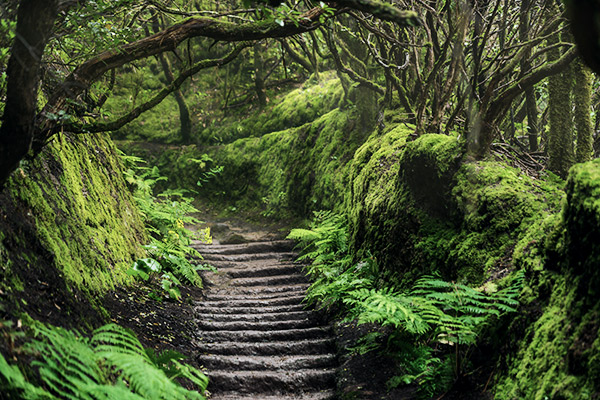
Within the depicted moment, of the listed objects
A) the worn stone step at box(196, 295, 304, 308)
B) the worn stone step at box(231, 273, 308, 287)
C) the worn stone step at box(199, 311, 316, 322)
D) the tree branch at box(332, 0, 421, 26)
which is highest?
the tree branch at box(332, 0, 421, 26)

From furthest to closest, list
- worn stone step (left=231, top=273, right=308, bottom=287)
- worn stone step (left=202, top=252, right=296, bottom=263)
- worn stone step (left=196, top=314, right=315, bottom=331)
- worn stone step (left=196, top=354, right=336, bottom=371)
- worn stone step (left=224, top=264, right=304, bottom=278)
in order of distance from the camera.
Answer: worn stone step (left=202, top=252, right=296, bottom=263)
worn stone step (left=224, top=264, right=304, bottom=278)
worn stone step (left=231, top=273, right=308, bottom=287)
worn stone step (left=196, top=314, right=315, bottom=331)
worn stone step (left=196, top=354, right=336, bottom=371)

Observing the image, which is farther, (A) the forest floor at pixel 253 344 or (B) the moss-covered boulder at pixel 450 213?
(A) the forest floor at pixel 253 344

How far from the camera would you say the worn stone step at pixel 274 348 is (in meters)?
5.31

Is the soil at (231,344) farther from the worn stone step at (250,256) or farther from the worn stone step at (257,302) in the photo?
the worn stone step at (250,256)

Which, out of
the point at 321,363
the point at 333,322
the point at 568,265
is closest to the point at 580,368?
the point at 568,265

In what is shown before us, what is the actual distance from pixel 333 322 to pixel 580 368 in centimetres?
368

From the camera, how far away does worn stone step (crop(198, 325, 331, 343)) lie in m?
5.60

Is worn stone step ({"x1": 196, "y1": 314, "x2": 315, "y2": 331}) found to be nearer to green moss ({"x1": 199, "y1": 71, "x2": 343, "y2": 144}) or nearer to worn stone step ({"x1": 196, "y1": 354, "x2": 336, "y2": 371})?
worn stone step ({"x1": 196, "y1": 354, "x2": 336, "y2": 371})

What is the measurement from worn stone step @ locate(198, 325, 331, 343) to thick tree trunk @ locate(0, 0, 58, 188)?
11.6ft

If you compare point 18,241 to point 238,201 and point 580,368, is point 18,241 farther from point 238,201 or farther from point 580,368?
point 238,201

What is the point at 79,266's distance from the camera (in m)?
4.05

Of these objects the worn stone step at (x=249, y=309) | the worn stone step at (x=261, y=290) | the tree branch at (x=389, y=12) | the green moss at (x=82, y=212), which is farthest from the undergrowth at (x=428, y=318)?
the green moss at (x=82, y=212)

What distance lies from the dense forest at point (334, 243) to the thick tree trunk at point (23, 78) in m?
0.01

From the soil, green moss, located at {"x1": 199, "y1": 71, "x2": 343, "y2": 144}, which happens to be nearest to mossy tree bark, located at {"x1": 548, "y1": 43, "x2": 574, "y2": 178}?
the soil
